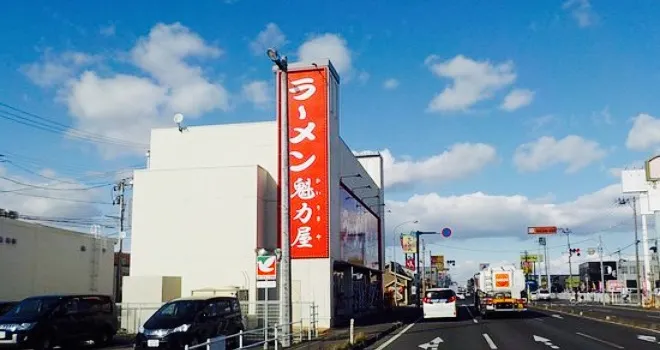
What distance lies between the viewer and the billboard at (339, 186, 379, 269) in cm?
3656

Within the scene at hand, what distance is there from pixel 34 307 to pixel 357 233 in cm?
2395

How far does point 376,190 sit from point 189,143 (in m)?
24.3

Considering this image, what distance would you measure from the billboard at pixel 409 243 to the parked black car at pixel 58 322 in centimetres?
3970

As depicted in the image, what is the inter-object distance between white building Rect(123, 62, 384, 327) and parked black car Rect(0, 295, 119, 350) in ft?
19.1

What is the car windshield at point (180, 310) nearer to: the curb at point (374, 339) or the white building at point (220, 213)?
the curb at point (374, 339)

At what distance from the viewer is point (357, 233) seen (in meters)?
42.4

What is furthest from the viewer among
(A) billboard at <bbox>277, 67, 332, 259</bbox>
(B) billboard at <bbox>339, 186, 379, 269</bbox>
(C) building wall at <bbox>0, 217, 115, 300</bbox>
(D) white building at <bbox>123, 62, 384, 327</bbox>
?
(B) billboard at <bbox>339, 186, 379, 269</bbox>

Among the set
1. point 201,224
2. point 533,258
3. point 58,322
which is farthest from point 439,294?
point 533,258

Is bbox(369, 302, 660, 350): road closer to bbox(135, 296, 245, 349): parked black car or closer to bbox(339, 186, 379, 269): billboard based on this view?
bbox(135, 296, 245, 349): parked black car

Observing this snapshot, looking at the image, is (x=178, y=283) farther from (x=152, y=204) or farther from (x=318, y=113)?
(x=318, y=113)

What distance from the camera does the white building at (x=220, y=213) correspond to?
30.9 m

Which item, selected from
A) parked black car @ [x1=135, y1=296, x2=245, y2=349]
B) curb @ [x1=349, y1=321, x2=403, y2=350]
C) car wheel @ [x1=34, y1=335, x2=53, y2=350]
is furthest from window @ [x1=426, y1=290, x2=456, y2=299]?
car wheel @ [x1=34, y1=335, x2=53, y2=350]

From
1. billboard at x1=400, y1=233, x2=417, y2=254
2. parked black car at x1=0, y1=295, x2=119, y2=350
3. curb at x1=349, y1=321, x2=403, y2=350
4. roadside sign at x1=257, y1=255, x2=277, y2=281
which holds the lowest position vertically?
curb at x1=349, y1=321, x2=403, y2=350

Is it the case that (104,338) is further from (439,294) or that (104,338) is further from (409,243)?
(409,243)
